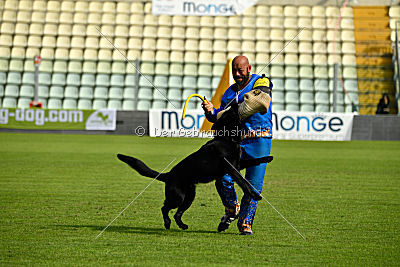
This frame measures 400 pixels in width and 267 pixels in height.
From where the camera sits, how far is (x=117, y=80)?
26609mm

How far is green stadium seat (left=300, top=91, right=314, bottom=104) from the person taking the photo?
25.8 meters

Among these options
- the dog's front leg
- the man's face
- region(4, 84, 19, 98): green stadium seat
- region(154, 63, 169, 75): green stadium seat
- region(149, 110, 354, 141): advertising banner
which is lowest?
the dog's front leg

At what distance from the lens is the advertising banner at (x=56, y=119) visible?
2184cm

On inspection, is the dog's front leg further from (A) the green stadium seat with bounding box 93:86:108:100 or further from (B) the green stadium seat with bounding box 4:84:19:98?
(B) the green stadium seat with bounding box 4:84:19:98

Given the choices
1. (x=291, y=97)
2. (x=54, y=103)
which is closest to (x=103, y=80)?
(x=54, y=103)

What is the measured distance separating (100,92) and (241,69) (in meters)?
21.4

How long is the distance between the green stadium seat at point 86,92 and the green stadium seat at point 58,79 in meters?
Result: 1.09

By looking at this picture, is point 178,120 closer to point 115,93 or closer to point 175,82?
point 175,82

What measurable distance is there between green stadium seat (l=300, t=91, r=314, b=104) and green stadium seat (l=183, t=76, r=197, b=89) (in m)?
5.02

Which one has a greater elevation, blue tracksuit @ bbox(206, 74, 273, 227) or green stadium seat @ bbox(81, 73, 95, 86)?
green stadium seat @ bbox(81, 73, 95, 86)

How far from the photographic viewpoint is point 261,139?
5555mm

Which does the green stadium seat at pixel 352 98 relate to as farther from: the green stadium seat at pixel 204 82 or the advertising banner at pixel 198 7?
the advertising banner at pixel 198 7

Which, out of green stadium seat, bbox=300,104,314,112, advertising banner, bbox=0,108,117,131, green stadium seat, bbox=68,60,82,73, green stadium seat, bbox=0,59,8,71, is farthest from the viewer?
green stadium seat, bbox=68,60,82,73

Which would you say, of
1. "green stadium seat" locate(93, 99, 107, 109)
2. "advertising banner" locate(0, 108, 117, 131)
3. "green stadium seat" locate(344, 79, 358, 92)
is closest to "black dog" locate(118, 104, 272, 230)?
"advertising banner" locate(0, 108, 117, 131)
